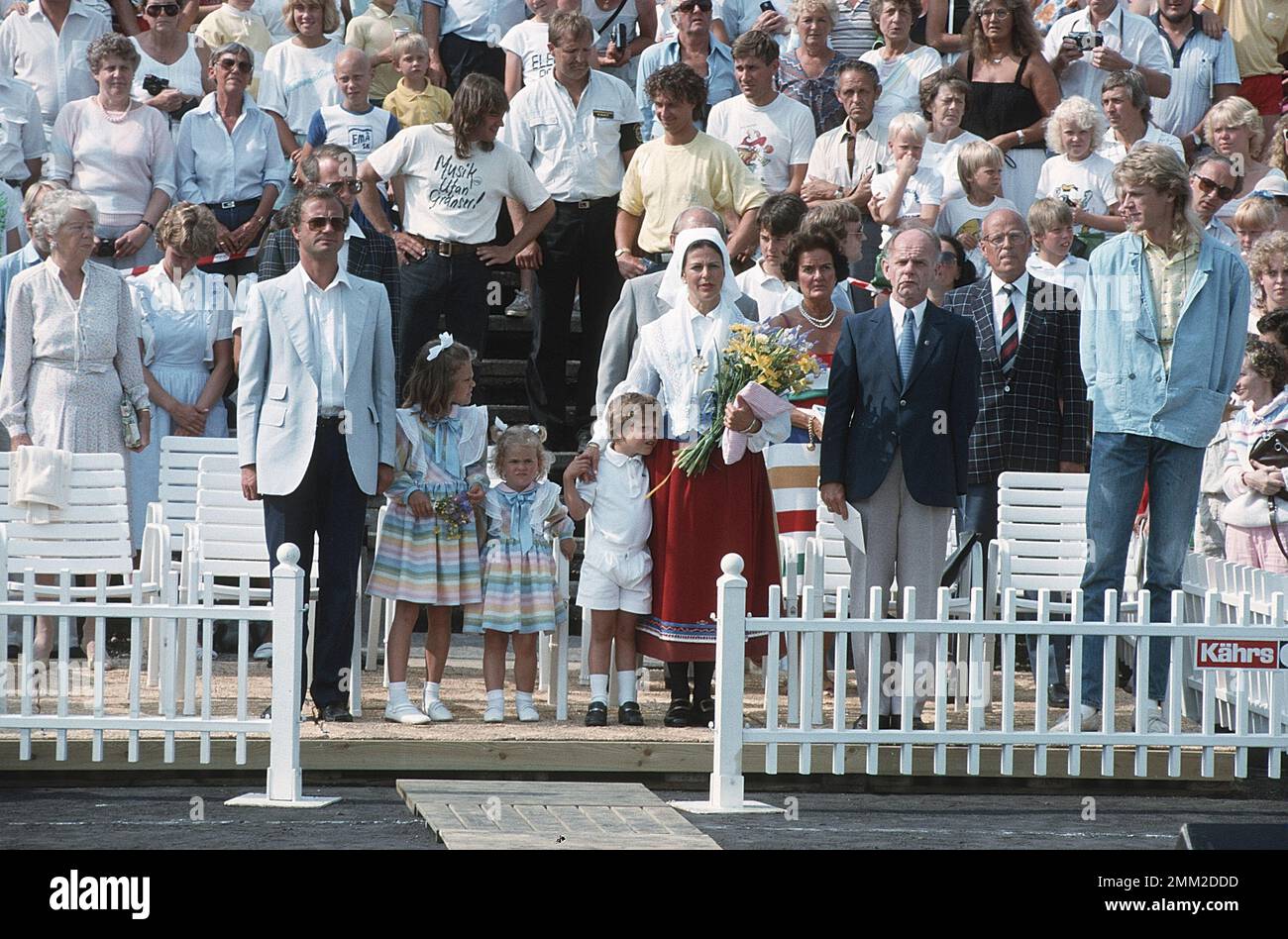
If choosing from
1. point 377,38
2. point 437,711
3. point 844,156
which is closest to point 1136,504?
point 437,711

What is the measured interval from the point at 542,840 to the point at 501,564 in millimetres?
2756

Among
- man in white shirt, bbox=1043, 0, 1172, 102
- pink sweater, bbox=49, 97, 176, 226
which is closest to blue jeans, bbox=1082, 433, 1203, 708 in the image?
man in white shirt, bbox=1043, 0, 1172, 102

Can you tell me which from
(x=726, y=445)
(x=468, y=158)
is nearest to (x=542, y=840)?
(x=726, y=445)

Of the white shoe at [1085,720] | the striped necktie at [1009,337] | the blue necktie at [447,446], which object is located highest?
the striped necktie at [1009,337]

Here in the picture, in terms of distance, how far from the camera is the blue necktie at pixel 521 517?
8.53m

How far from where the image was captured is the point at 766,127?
1193 cm

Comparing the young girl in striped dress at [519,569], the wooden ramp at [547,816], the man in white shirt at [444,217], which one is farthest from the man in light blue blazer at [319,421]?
the man in white shirt at [444,217]

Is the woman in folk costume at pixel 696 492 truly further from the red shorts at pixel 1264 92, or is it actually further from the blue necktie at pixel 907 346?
the red shorts at pixel 1264 92

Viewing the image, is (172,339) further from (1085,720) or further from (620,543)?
(1085,720)

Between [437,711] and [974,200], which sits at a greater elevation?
[974,200]

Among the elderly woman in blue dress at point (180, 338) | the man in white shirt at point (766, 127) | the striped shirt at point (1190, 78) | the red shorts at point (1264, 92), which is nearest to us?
the elderly woman in blue dress at point (180, 338)

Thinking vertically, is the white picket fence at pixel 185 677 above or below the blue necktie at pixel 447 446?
below

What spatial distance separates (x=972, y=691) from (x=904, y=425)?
1191 mm

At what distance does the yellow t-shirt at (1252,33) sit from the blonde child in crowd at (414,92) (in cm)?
573
